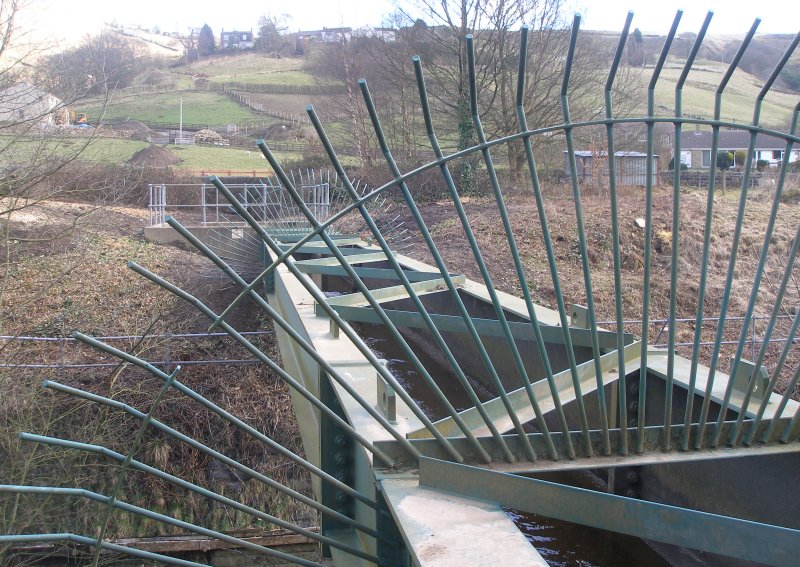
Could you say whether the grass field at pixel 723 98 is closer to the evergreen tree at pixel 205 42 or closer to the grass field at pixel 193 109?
the grass field at pixel 193 109

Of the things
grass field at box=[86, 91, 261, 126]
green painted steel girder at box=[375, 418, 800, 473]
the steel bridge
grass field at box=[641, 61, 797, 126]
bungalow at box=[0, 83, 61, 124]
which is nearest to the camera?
the steel bridge

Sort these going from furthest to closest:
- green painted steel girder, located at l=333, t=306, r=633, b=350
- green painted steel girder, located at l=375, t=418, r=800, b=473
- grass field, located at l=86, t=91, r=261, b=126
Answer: grass field, located at l=86, t=91, r=261, b=126, green painted steel girder, located at l=333, t=306, r=633, b=350, green painted steel girder, located at l=375, t=418, r=800, b=473

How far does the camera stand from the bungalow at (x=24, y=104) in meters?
12.6

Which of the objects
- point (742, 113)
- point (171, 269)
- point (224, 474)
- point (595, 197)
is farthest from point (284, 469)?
point (742, 113)

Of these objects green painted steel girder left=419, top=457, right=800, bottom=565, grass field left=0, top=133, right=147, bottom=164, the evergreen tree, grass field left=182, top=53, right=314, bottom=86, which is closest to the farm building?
grass field left=0, top=133, right=147, bottom=164

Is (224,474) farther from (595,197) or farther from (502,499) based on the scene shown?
(595,197)

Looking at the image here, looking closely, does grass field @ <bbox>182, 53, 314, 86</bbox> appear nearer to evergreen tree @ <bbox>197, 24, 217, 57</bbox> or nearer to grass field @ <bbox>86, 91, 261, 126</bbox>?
grass field @ <bbox>86, 91, 261, 126</bbox>

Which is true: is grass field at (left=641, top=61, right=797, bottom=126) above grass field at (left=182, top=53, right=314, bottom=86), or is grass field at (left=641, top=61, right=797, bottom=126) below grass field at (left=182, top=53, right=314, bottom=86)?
below

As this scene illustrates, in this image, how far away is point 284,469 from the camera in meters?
12.2

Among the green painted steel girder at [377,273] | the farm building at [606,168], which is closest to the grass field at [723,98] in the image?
the farm building at [606,168]

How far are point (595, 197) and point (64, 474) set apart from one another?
15270 mm

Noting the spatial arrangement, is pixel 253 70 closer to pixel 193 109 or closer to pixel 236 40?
pixel 193 109

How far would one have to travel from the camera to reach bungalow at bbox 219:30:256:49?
9935cm

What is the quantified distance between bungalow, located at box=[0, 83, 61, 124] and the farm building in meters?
14.0
